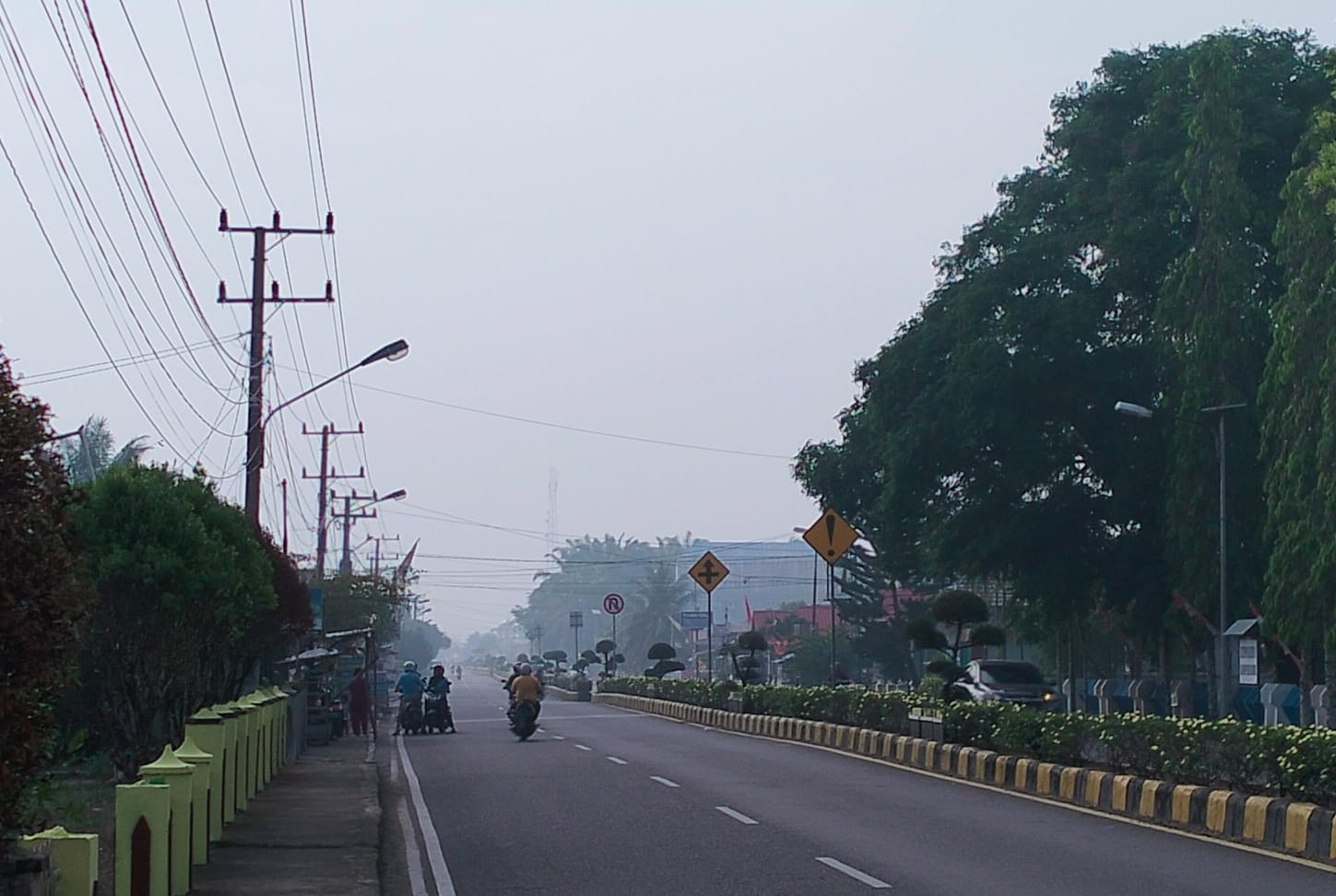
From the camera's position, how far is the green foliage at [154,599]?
56.4ft

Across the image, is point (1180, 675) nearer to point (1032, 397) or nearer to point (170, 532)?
point (1032, 397)

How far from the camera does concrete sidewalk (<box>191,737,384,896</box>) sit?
13188mm

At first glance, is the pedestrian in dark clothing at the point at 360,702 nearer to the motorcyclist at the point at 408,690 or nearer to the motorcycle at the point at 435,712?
the motorcyclist at the point at 408,690

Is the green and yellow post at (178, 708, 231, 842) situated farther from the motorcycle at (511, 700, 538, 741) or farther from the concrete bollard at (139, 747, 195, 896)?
the motorcycle at (511, 700, 538, 741)

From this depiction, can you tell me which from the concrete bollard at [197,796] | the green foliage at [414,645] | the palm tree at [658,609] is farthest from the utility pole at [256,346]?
the green foliage at [414,645]

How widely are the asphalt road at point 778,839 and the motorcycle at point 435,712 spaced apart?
503 inches

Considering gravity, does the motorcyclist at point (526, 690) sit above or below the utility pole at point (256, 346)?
below

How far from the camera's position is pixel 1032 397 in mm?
43625

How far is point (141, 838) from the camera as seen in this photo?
10.4 meters

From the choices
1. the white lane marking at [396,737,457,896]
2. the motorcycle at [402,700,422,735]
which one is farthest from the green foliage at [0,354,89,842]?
the motorcycle at [402,700,422,735]

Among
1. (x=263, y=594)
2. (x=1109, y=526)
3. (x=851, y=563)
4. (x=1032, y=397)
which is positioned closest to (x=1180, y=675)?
(x=1109, y=526)

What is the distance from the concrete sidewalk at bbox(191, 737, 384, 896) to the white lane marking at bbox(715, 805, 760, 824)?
3437 mm

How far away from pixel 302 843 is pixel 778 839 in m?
4.14

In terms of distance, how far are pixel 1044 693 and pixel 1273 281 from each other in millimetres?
11045
